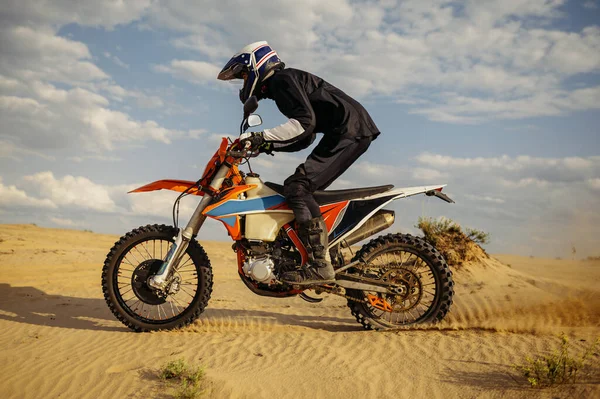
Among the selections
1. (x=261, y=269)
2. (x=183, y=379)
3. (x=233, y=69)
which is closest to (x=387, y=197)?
(x=261, y=269)

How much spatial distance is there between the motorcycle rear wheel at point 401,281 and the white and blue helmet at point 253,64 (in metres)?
2.38

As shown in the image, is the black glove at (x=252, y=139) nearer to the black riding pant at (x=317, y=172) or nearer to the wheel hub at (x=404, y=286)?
the black riding pant at (x=317, y=172)

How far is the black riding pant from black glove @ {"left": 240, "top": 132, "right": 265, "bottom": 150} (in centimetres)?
53

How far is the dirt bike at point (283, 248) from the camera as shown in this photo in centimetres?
569

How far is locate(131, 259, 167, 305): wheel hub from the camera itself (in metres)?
5.98

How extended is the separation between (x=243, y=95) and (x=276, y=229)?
1709 mm

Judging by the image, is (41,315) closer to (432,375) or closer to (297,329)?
(297,329)

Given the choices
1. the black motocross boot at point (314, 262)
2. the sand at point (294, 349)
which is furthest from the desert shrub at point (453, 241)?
the black motocross boot at point (314, 262)

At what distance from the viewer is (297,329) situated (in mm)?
6402

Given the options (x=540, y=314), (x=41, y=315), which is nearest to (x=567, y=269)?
(x=540, y=314)

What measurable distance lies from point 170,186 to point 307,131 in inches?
76.2

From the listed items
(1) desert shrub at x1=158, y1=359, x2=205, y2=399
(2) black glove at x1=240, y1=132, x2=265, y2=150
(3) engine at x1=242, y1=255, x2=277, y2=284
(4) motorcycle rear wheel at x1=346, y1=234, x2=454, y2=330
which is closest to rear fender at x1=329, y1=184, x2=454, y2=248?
(4) motorcycle rear wheel at x1=346, y1=234, x2=454, y2=330

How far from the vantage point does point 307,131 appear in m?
5.47

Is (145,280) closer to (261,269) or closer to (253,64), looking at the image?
(261,269)
